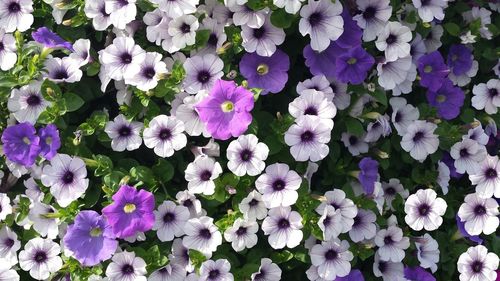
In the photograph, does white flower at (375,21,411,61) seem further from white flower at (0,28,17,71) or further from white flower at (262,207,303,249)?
white flower at (0,28,17,71)

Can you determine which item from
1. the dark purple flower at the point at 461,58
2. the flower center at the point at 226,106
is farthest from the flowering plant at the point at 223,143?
the dark purple flower at the point at 461,58

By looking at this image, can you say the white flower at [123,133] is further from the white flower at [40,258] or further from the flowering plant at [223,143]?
the white flower at [40,258]

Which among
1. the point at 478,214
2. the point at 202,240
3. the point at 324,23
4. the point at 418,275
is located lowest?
the point at 418,275

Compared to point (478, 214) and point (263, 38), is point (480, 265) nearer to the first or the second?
point (478, 214)

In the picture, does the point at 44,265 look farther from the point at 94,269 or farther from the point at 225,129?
the point at 225,129

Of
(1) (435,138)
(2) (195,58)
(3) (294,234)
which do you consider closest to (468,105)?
(1) (435,138)

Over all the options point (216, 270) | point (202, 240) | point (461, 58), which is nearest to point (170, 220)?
point (202, 240)
